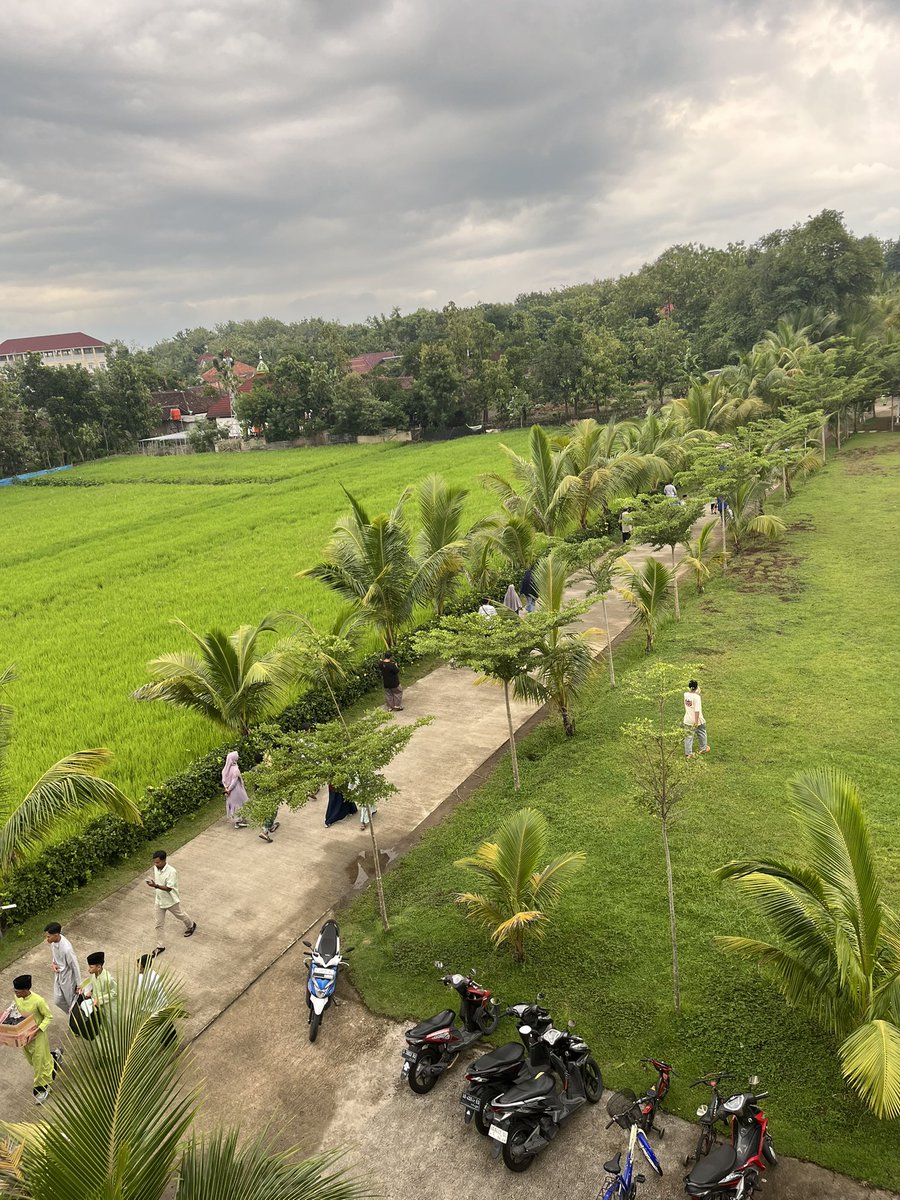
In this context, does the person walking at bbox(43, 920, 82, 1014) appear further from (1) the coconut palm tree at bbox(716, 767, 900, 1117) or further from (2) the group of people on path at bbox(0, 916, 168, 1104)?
(1) the coconut palm tree at bbox(716, 767, 900, 1117)

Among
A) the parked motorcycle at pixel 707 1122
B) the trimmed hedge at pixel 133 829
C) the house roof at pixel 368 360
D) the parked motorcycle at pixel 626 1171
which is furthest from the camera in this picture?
the house roof at pixel 368 360

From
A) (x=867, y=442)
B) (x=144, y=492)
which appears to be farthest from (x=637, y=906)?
(x=144, y=492)

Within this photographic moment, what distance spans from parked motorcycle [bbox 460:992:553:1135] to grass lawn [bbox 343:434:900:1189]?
636 mm

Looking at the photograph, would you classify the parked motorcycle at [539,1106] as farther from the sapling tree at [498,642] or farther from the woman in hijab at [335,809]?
the woman in hijab at [335,809]

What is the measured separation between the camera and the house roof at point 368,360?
6933 cm

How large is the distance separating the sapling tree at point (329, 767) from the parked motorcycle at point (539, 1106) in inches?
98.6

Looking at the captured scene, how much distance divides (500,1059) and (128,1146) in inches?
129

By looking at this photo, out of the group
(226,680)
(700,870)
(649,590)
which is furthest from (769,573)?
(226,680)

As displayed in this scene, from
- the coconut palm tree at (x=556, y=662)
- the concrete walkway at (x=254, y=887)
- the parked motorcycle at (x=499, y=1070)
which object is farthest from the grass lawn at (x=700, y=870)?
the coconut palm tree at (x=556, y=662)

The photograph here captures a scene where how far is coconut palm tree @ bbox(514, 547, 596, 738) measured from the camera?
1005 cm

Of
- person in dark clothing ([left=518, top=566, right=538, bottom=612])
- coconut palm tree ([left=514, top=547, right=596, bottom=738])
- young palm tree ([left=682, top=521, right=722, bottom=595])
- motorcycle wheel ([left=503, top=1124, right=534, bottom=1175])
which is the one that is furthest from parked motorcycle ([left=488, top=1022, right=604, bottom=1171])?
young palm tree ([left=682, top=521, right=722, bottom=595])

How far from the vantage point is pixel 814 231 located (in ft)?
125

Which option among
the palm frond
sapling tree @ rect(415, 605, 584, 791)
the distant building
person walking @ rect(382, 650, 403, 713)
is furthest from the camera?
the distant building

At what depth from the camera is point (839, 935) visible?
493cm
